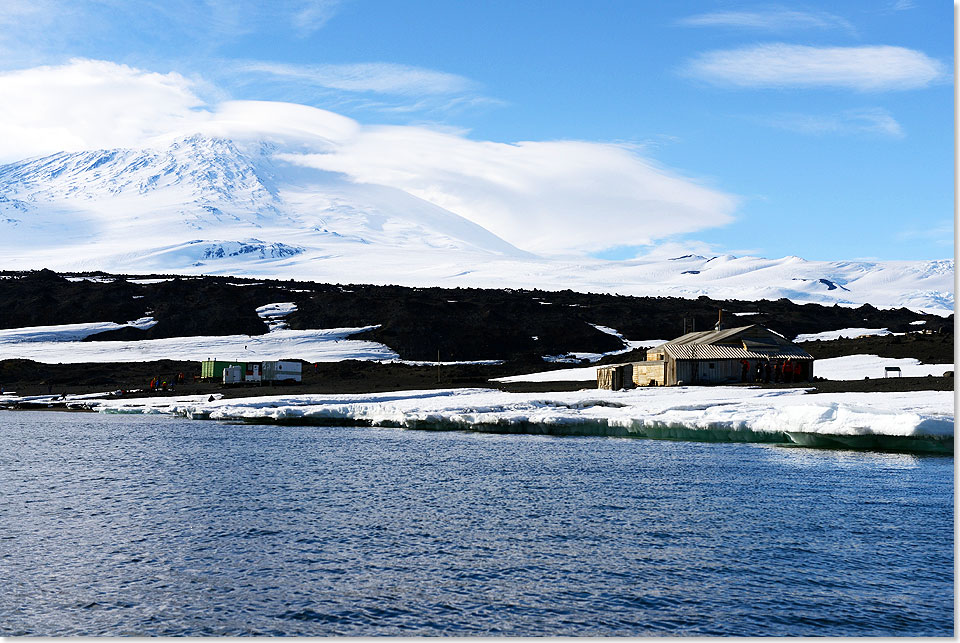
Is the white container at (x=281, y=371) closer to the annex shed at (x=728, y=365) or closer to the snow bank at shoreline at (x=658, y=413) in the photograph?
the snow bank at shoreline at (x=658, y=413)

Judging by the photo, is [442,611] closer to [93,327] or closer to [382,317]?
[382,317]

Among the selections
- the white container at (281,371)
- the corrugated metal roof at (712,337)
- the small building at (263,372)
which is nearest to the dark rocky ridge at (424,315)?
the white container at (281,371)

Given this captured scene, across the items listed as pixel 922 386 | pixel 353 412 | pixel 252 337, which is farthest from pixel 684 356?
pixel 252 337

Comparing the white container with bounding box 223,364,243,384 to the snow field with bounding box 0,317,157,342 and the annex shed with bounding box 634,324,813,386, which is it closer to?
the annex shed with bounding box 634,324,813,386

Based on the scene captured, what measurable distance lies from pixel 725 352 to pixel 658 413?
90.5 ft

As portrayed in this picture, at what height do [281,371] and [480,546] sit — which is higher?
[281,371]

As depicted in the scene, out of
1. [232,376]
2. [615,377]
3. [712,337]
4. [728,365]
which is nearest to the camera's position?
[728,365]

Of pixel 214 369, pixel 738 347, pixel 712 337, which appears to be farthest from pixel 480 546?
pixel 214 369

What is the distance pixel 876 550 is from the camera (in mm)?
21406

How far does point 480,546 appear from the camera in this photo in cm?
2188

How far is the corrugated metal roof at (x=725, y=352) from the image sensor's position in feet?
244

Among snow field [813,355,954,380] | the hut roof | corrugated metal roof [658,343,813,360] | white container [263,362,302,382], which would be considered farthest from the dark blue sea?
white container [263,362,302,382]

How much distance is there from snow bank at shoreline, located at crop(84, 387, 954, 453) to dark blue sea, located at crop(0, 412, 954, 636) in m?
1.76

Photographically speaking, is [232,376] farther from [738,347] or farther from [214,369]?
[738,347]
